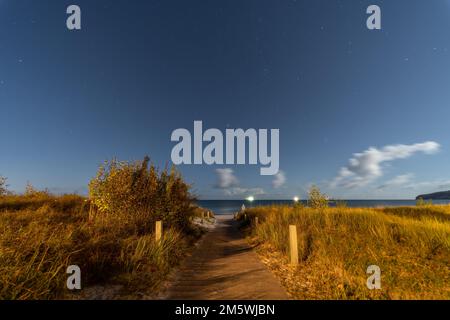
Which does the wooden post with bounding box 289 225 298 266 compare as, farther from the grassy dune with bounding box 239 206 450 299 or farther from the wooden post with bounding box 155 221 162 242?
the wooden post with bounding box 155 221 162 242

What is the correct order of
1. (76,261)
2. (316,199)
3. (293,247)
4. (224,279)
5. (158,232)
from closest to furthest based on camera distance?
(76,261)
(224,279)
(293,247)
(158,232)
(316,199)

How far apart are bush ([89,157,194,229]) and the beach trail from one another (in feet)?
10.9

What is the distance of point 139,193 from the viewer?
1214cm

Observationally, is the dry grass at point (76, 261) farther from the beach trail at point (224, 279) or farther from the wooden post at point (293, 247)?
the wooden post at point (293, 247)

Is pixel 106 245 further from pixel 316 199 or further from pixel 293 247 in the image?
pixel 316 199

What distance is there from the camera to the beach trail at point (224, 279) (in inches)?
→ 232

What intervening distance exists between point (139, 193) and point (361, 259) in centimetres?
1012

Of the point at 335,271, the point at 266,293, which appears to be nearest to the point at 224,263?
the point at 266,293

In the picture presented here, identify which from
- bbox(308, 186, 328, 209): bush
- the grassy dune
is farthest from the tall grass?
bbox(308, 186, 328, 209): bush

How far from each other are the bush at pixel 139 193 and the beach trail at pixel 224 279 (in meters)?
3.31

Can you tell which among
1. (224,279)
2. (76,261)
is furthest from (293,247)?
(76,261)

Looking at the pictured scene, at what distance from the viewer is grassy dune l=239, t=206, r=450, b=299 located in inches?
221
